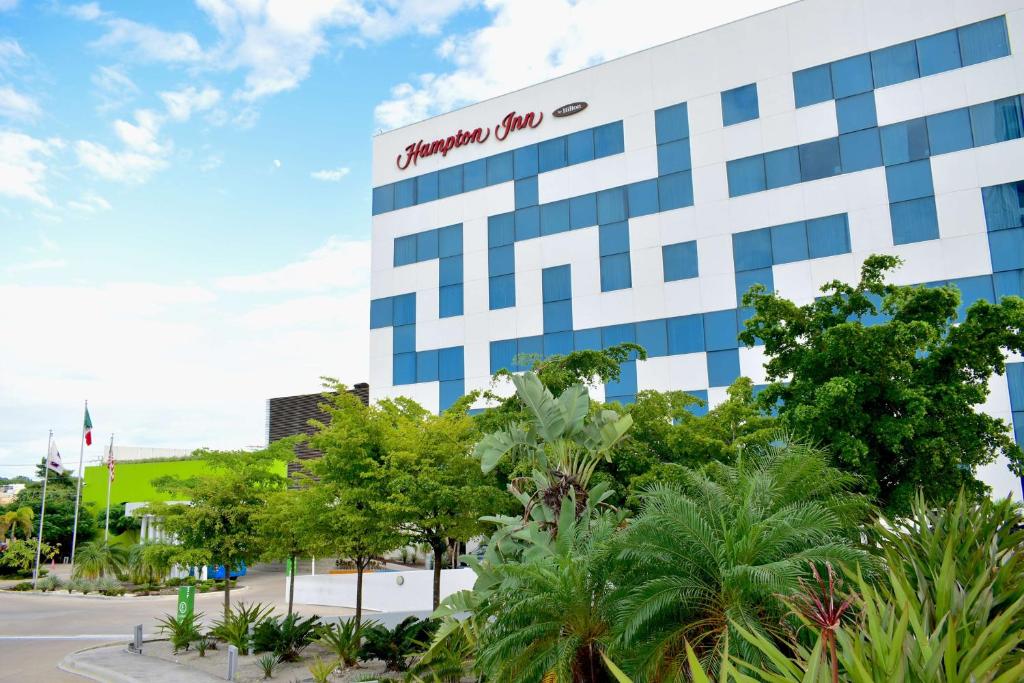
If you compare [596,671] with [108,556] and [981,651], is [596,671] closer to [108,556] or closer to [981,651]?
[981,651]

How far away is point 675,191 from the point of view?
34.3 m

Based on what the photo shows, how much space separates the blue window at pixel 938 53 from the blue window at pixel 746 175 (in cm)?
664

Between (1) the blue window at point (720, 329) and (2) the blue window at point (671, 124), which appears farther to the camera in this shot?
(2) the blue window at point (671, 124)

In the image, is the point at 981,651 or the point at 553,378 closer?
the point at 981,651

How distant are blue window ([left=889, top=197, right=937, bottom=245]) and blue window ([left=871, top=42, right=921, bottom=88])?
4941mm

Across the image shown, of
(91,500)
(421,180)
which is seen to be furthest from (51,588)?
(421,180)

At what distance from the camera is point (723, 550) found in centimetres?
829

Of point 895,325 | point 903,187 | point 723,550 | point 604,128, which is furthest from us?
point 604,128

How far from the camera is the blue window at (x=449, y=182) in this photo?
40469 millimetres

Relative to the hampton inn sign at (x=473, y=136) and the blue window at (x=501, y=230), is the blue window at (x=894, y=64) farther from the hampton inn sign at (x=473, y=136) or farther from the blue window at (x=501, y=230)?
the blue window at (x=501, y=230)

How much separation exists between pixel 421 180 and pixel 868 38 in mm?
21565

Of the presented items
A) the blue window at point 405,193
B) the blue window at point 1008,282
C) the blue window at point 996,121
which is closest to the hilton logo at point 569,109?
the blue window at point 405,193

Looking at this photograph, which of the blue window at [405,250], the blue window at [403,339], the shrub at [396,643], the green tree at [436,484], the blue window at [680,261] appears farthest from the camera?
the blue window at [405,250]

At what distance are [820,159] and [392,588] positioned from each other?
24159mm
